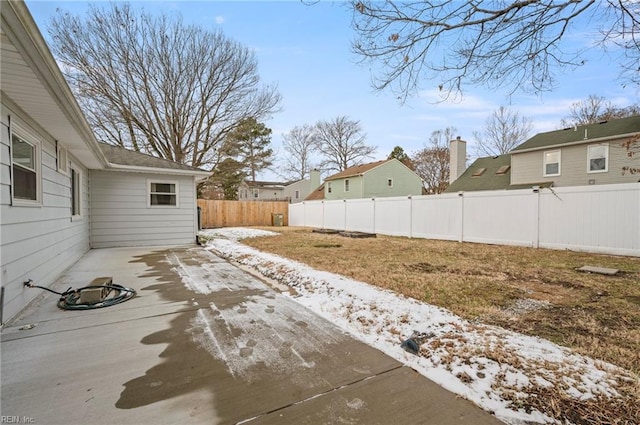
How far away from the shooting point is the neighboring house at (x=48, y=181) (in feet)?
8.72

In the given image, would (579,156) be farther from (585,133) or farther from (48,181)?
(48,181)

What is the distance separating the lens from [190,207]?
9461 mm

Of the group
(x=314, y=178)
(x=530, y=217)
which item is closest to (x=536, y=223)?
(x=530, y=217)

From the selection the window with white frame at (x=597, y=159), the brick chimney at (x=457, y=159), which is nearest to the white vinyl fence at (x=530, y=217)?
the window with white frame at (x=597, y=159)

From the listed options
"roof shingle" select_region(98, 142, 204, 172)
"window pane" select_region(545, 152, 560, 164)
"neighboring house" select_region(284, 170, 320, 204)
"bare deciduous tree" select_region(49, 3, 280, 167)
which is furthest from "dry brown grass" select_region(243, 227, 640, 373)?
"neighboring house" select_region(284, 170, 320, 204)

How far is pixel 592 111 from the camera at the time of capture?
18938mm

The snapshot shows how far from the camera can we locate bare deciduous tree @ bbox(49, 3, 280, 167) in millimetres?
13047

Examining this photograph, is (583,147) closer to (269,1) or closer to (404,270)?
(404,270)

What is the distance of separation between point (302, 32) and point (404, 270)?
17.0 ft

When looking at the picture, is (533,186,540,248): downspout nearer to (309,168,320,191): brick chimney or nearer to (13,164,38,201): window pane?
(13,164,38,201): window pane

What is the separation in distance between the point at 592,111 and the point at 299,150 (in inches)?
967

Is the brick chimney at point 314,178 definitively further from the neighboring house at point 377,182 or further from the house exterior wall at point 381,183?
the house exterior wall at point 381,183

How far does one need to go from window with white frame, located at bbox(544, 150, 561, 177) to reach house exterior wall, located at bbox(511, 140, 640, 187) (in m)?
0.13

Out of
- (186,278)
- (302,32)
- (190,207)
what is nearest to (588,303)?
(186,278)
